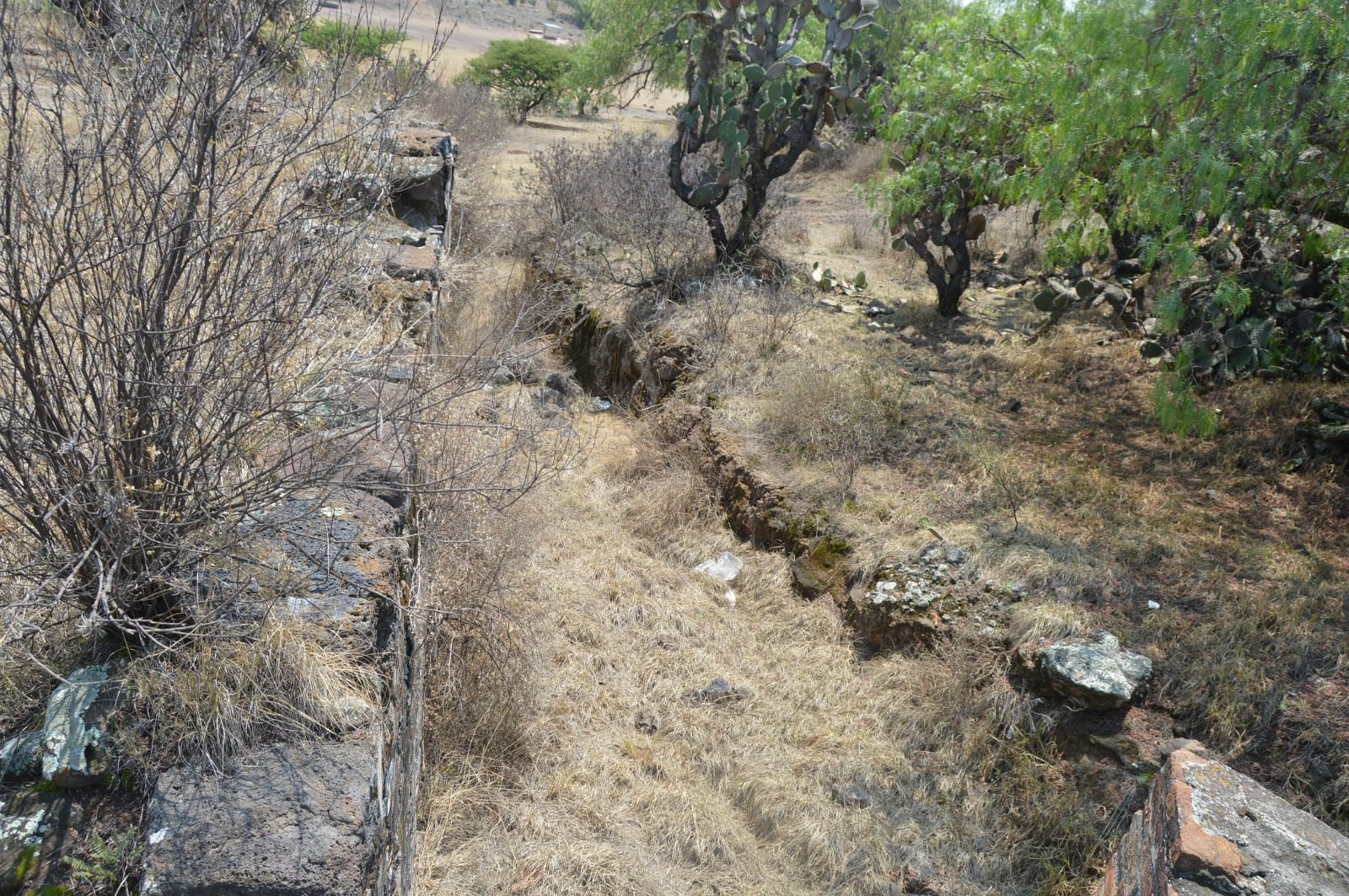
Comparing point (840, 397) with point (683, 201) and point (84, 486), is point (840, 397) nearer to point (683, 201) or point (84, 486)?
point (683, 201)

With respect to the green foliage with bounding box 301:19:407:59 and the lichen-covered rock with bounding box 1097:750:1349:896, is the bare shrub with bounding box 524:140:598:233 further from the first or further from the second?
the lichen-covered rock with bounding box 1097:750:1349:896

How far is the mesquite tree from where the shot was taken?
26.3 ft

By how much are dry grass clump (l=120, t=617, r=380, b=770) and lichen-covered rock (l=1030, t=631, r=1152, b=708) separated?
8.66ft

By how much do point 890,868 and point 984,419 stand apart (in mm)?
3224

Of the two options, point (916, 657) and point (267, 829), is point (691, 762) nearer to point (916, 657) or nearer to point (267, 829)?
point (916, 657)

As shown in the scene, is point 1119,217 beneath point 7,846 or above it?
above

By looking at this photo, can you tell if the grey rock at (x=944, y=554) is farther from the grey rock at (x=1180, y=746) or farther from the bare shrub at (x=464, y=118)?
the bare shrub at (x=464, y=118)

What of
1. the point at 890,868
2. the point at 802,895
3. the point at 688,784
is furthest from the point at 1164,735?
the point at 688,784

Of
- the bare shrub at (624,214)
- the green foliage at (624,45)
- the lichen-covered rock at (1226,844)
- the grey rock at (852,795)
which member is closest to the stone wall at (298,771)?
the grey rock at (852,795)

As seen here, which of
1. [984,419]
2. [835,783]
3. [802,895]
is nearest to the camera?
[802,895]

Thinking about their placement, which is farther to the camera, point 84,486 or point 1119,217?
point 1119,217

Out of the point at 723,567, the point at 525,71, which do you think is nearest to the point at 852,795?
the point at 723,567

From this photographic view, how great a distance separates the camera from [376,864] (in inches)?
88.9

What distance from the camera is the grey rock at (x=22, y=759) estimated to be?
7.13ft
